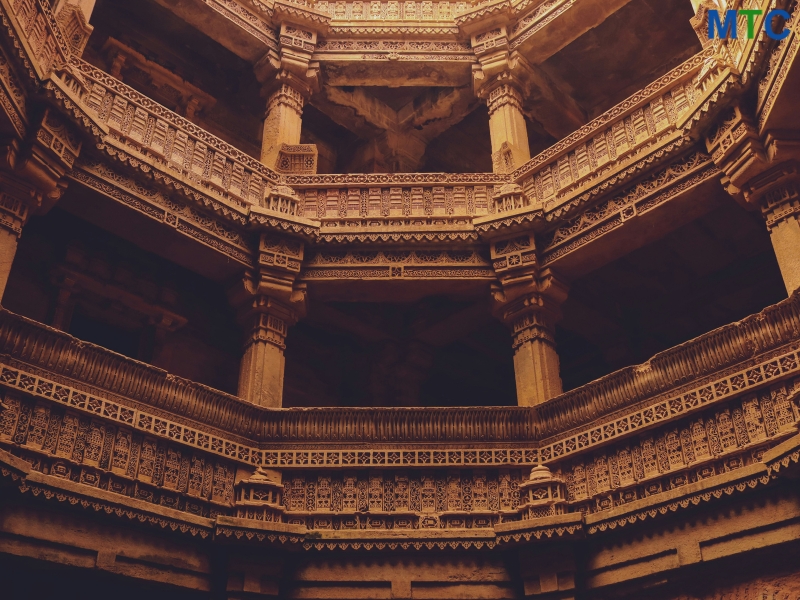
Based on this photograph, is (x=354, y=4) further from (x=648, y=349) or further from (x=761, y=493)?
(x=761, y=493)

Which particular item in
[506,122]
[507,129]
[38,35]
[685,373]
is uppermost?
[506,122]

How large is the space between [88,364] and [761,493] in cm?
609

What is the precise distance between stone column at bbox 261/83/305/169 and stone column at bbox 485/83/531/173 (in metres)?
3.10

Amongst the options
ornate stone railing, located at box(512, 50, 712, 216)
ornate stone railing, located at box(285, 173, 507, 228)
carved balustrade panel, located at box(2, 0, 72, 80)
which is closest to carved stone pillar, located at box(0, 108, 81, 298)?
carved balustrade panel, located at box(2, 0, 72, 80)

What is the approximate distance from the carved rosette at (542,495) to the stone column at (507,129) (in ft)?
17.8

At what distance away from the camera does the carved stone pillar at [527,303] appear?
9.95m

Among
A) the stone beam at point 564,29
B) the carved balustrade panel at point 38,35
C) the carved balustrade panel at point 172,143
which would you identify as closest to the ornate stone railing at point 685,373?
the carved balustrade panel at point 172,143

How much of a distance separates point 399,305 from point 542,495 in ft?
19.8

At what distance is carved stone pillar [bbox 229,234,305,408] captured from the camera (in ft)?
32.4

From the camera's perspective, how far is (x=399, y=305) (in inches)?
530

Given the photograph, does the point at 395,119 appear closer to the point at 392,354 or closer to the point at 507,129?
the point at 507,129

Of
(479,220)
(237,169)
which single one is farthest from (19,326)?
(479,220)

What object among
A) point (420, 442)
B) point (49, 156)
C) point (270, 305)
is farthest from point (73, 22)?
point (420, 442)

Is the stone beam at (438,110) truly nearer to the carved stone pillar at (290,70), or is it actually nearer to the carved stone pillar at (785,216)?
the carved stone pillar at (290,70)
